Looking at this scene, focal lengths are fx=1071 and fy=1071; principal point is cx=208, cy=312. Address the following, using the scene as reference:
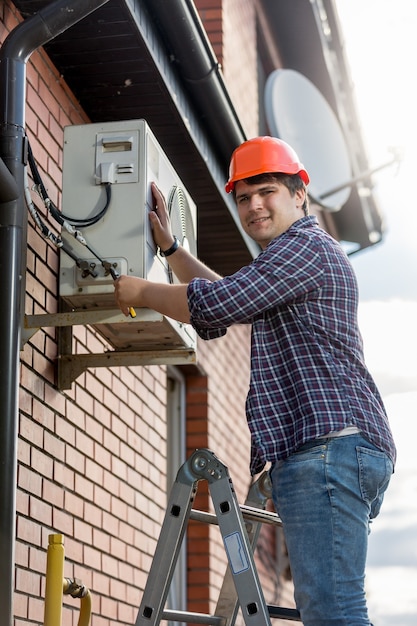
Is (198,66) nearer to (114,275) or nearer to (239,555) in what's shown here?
(114,275)

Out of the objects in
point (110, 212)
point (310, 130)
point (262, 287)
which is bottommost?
point (262, 287)

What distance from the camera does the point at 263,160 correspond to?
3.60 meters

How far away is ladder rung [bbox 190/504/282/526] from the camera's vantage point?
11.7 feet

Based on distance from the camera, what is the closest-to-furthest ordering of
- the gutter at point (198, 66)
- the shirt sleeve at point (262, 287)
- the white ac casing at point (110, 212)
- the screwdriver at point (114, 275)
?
the shirt sleeve at point (262, 287) → the screwdriver at point (114, 275) → the white ac casing at point (110, 212) → the gutter at point (198, 66)

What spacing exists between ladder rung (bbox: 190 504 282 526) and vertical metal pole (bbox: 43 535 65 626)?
0.51 metres

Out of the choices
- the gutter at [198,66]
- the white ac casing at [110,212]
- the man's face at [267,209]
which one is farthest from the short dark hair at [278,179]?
the gutter at [198,66]

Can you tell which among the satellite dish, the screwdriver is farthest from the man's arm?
the satellite dish

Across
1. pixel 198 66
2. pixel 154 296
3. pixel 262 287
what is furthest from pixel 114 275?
pixel 198 66

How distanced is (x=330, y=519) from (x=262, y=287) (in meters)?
0.71

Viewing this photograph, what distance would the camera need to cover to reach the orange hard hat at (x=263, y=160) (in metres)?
3.59

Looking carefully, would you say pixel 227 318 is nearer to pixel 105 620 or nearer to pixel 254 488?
pixel 254 488

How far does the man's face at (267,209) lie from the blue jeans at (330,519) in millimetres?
778

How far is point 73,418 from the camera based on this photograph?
15.8 ft

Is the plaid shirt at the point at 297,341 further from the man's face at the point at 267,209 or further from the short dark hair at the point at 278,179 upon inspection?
the short dark hair at the point at 278,179
